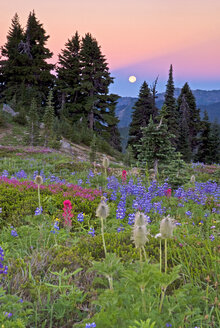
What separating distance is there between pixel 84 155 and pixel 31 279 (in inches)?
1017

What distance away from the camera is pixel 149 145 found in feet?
37.4

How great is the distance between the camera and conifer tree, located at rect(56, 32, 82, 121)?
38719mm

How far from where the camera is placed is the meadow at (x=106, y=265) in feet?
6.04

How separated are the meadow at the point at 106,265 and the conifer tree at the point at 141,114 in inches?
1128

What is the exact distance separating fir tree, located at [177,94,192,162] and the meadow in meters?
35.6

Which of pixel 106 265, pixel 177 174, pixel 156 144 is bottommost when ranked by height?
pixel 106 265

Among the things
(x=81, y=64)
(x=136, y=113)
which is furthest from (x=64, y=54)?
(x=136, y=113)

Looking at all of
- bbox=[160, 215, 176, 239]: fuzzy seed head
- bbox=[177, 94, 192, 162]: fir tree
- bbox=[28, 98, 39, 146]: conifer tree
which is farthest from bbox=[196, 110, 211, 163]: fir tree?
bbox=[160, 215, 176, 239]: fuzzy seed head

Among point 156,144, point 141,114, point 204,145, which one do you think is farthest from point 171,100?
point 156,144

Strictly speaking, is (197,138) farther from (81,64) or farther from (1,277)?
(1,277)

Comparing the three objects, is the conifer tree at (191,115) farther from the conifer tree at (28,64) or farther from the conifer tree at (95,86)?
the conifer tree at (28,64)

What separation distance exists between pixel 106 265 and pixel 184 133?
1715 inches

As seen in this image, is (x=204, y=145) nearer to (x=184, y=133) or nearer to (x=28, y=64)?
(x=184, y=133)

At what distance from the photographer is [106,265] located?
6.16ft
